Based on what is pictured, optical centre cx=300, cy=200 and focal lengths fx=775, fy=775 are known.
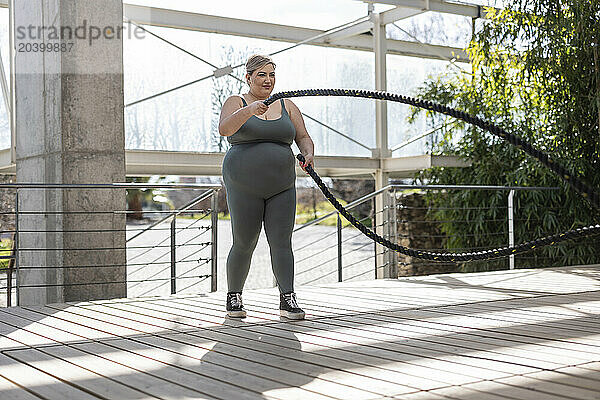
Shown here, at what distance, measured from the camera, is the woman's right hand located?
10.9ft

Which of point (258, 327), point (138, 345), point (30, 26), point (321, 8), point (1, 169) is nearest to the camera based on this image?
point (138, 345)

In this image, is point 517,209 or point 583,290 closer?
point 583,290

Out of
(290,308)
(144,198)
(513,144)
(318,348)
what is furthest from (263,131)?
(144,198)

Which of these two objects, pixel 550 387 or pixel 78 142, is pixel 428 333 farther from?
pixel 78 142

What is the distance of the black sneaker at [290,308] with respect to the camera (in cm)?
351

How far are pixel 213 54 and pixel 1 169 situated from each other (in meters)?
2.33

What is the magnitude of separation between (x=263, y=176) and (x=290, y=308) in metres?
0.62

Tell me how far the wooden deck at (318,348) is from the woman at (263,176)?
0.26 meters

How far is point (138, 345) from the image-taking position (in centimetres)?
290

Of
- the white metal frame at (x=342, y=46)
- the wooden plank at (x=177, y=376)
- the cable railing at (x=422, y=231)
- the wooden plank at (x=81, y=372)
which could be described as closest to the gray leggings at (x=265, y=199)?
the wooden plank at (x=177, y=376)

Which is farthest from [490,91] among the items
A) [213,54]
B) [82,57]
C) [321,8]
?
[82,57]

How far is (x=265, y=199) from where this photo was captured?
3.62 meters

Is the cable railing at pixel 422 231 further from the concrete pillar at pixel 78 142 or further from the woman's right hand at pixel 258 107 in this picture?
the woman's right hand at pixel 258 107

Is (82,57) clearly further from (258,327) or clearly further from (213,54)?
(213,54)
